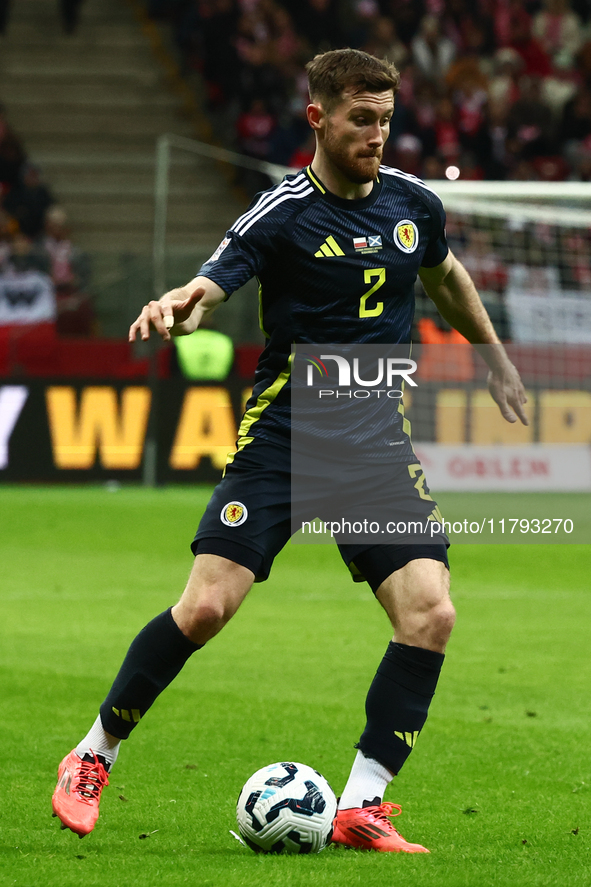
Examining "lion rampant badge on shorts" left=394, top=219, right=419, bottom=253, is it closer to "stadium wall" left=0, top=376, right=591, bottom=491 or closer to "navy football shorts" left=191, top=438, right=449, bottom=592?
"navy football shorts" left=191, top=438, right=449, bottom=592

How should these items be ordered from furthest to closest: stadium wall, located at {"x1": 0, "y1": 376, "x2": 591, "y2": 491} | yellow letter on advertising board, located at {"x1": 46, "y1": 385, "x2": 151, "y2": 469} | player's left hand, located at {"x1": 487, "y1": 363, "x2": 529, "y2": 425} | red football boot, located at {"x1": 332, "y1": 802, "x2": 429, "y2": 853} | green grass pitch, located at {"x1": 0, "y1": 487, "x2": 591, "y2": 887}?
yellow letter on advertising board, located at {"x1": 46, "y1": 385, "x2": 151, "y2": 469} < stadium wall, located at {"x1": 0, "y1": 376, "x2": 591, "y2": 491} < player's left hand, located at {"x1": 487, "y1": 363, "x2": 529, "y2": 425} < red football boot, located at {"x1": 332, "y1": 802, "x2": 429, "y2": 853} < green grass pitch, located at {"x1": 0, "y1": 487, "x2": 591, "y2": 887}

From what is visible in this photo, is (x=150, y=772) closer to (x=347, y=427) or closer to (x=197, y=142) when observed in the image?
(x=347, y=427)

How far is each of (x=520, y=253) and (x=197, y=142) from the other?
8.62 m

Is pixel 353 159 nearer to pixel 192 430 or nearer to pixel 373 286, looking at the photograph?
pixel 373 286

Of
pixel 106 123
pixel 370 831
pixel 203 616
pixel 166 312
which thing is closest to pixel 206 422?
pixel 106 123

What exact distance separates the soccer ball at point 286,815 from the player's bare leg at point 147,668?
42 cm

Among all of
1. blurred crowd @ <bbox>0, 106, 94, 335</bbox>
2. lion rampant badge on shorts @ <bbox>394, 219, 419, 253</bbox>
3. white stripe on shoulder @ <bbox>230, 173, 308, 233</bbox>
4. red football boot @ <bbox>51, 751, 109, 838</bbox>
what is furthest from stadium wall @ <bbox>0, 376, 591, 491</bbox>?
red football boot @ <bbox>51, 751, 109, 838</bbox>

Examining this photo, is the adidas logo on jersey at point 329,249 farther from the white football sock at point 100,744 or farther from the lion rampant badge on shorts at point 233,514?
the white football sock at point 100,744

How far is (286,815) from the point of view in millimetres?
3713

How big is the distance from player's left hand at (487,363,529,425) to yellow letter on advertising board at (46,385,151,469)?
32.2 feet

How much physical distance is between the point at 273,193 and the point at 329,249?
9.9 inches

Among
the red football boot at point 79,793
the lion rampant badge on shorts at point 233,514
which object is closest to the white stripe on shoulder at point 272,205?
the lion rampant badge on shorts at point 233,514

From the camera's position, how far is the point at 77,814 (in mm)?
3723

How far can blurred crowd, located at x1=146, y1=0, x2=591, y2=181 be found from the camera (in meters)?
18.7
